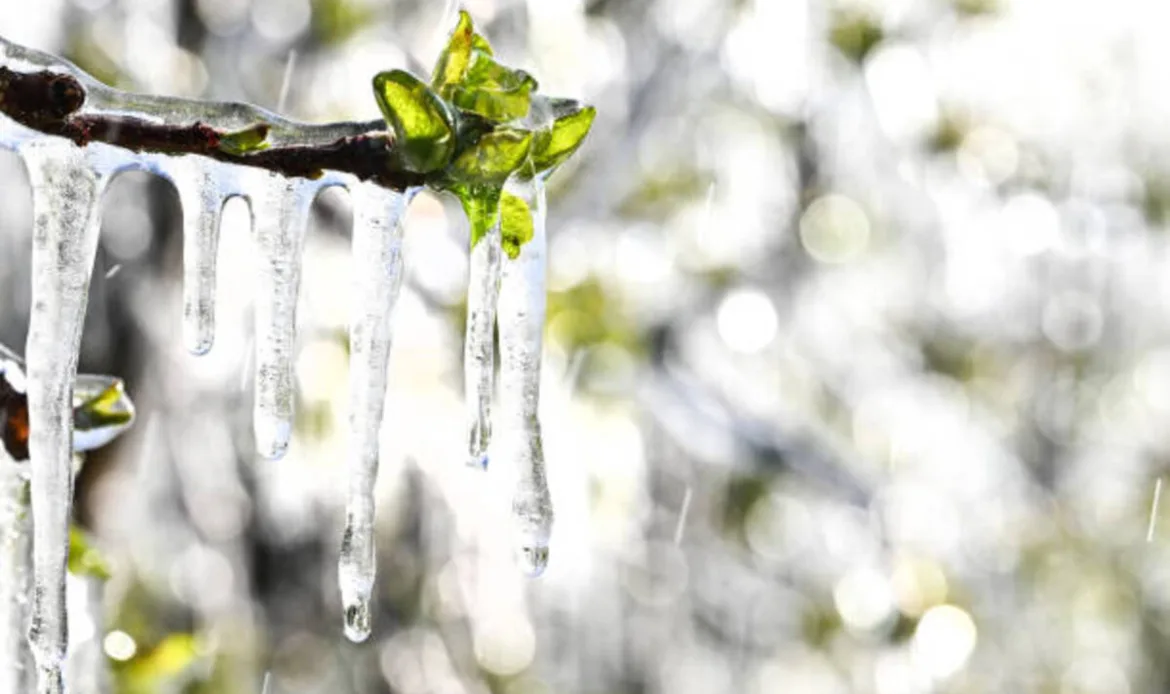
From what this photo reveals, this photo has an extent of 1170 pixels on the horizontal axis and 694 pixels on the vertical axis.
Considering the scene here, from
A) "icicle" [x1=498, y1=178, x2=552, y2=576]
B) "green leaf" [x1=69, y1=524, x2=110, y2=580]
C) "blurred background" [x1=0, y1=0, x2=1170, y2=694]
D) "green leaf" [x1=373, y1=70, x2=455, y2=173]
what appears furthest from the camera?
"blurred background" [x1=0, y1=0, x2=1170, y2=694]

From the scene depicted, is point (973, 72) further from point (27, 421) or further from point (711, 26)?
point (27, 421)

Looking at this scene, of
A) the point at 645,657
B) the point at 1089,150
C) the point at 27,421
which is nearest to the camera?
the point at 27,421

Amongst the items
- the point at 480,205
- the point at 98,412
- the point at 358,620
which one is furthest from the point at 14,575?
the point at 480,205

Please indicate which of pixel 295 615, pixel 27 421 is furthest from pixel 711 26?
pixel 27 421

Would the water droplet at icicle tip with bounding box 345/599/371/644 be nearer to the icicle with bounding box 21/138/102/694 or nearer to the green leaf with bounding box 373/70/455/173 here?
the icicle with bounding box 21/138/102/694

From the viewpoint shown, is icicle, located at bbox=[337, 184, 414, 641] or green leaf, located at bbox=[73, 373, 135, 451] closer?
icicle, located at bbox=[337, 184, 414, 641]

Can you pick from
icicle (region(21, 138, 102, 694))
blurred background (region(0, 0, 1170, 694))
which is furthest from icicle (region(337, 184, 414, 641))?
blurred background (region(0, 0, 1170, 694))

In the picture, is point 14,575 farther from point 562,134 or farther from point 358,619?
point 562,134
